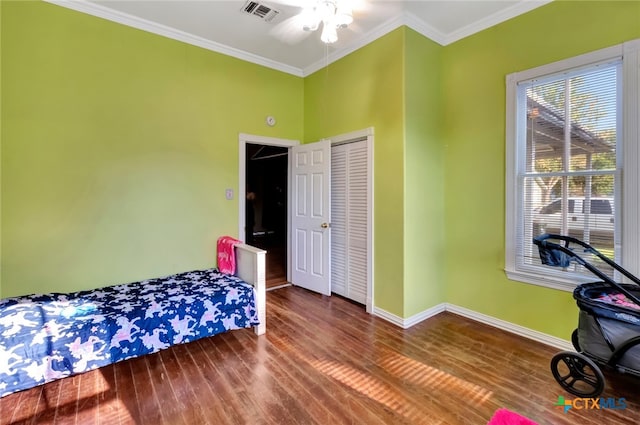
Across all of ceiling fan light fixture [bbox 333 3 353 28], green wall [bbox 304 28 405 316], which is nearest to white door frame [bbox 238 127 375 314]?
green wall [bbox 304 28 405 316]

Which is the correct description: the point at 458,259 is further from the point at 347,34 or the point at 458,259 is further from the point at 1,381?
the point at 1,381

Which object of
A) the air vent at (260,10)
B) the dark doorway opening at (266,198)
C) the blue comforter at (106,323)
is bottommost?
the blue comforter at (106,323)

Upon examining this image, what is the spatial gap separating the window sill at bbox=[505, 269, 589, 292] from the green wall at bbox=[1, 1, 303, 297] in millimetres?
3160

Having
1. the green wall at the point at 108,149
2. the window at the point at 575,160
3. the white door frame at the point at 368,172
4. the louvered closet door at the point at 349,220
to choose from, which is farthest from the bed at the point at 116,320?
the window at the point at 575,160

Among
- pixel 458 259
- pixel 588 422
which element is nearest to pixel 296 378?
pixel 588 422

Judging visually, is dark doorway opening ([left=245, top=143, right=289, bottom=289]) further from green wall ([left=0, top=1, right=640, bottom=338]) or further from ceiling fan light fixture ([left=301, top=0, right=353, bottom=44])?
ceiling fan light fixture ([left=301, top=0, right=353, bottom=44])

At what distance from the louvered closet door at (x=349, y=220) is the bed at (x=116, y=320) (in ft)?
4.18

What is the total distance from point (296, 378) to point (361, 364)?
21.0 inches

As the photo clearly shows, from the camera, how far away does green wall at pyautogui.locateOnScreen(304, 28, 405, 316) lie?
3055mm

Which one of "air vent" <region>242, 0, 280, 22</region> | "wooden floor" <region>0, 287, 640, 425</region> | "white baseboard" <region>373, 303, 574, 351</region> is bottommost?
"wooden floor" <region>0, 287, 640, 425</region>

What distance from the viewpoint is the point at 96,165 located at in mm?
2895

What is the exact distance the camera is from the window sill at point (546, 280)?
2510 millimetres

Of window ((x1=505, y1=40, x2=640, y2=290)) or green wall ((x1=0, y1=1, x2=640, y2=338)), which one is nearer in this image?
window ((x1=505, y1=40, x2=640, y2=290))

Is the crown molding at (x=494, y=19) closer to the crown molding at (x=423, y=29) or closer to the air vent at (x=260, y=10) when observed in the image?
the crown molding at (x=423, y=29)
